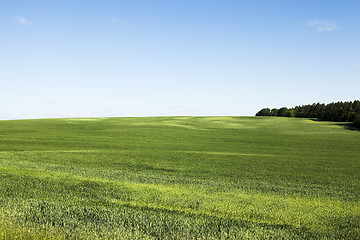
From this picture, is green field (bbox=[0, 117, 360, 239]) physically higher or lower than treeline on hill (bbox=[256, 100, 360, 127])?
lower

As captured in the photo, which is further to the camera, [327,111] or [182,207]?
[327,111]

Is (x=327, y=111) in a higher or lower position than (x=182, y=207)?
higher

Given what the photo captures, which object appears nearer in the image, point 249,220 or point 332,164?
point 249,220

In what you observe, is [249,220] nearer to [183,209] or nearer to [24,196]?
[183,209]

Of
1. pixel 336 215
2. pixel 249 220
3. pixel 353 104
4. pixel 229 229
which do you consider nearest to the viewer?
pixel 229 229

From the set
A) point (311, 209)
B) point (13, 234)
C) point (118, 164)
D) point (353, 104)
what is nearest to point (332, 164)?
point (311, 209)

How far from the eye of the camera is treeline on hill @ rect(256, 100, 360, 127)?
7306 cm

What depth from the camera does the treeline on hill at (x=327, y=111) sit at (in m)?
73.1

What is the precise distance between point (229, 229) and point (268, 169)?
540 inches

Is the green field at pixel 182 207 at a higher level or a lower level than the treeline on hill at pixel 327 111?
lower

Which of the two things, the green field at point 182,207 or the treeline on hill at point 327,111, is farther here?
the treeline on hill at point 327,111

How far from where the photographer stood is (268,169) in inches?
786

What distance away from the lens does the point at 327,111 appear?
82.9 metres

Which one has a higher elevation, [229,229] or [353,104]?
[353,104]
